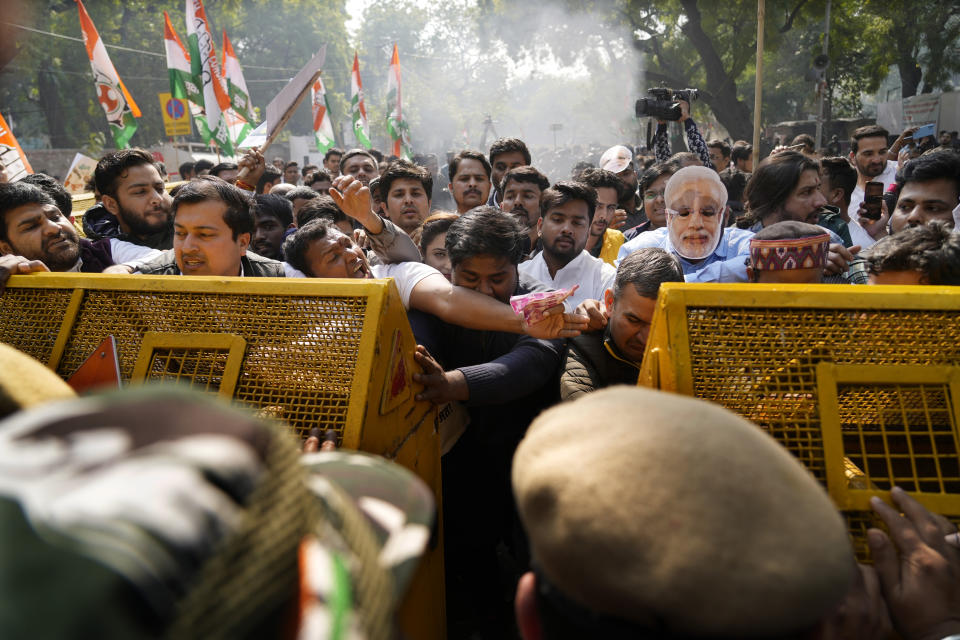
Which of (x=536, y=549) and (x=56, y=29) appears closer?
(x=536, y=549)

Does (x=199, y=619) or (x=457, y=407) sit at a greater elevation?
(x=199, y=619)

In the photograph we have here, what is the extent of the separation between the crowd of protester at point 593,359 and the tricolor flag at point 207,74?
250 cm

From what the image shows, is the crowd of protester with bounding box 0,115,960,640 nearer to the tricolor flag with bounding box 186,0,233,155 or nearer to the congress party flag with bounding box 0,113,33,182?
the congress party flag with bounding box 0,113,33,182

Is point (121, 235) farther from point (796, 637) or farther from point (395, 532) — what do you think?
point (796, 637)

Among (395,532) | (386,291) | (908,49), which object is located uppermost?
(908,49)

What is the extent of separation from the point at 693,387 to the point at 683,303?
0.63ft

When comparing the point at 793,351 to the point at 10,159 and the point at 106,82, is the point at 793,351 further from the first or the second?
the point at 106,82

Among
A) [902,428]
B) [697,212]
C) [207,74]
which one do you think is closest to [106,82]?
[207,74]

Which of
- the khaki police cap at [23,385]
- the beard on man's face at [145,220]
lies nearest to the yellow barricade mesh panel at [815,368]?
the khaki police cap at [23,385]

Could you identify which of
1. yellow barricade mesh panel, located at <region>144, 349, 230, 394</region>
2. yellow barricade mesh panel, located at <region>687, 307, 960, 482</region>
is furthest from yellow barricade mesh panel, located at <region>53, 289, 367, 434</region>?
yellow barricade mesh panel, located at <region>687, 307, 960, 482</region>

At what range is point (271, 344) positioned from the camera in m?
1.61

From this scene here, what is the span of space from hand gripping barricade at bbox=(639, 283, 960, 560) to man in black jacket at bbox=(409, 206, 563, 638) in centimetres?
86

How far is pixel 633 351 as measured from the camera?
6.94 ft

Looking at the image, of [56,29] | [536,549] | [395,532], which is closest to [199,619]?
[395,532]
